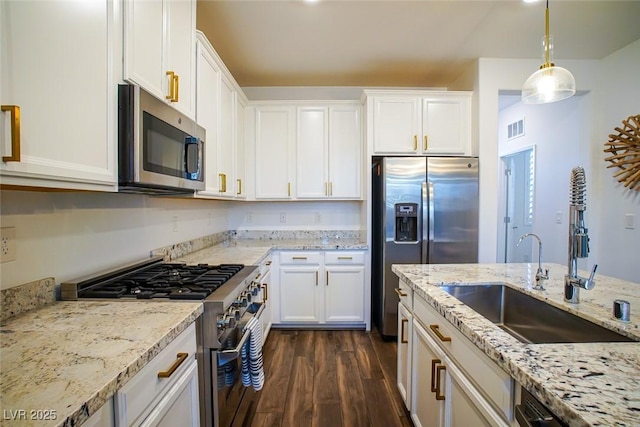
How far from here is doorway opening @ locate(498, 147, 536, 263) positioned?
13.0 ft

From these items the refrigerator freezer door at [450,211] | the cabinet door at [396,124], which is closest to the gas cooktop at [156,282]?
the refrigerator freezer door at [450,211]

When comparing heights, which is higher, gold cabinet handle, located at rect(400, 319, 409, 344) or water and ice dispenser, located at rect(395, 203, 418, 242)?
water and ice dispenser, located at rect(395, 203, 418, 242)

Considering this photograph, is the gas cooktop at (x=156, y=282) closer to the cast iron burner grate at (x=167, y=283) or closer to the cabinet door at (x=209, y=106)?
the cast iron burner grate at (x=167, y=283)

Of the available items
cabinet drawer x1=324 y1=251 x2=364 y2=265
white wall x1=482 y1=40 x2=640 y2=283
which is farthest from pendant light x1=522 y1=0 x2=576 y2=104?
cabinet drawer x1=324 y1=251 x2=364 y2=265

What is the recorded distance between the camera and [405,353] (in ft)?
5.45

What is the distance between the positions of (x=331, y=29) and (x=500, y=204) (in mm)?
3858

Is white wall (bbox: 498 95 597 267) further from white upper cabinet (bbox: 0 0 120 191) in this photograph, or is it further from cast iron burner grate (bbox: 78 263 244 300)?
white upper cabinet (bbox: 0 0 120 191)

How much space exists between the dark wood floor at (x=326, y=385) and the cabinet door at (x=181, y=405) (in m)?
0.50

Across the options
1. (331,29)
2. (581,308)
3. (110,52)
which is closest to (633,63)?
(331,29)

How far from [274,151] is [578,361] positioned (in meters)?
2.86

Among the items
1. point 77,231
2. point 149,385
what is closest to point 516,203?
point 149,385

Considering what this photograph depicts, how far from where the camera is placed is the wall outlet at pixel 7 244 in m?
0.94

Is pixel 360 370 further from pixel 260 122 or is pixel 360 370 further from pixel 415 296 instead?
pixel 260 122

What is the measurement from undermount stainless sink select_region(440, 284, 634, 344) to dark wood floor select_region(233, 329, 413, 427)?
2.86 ft
